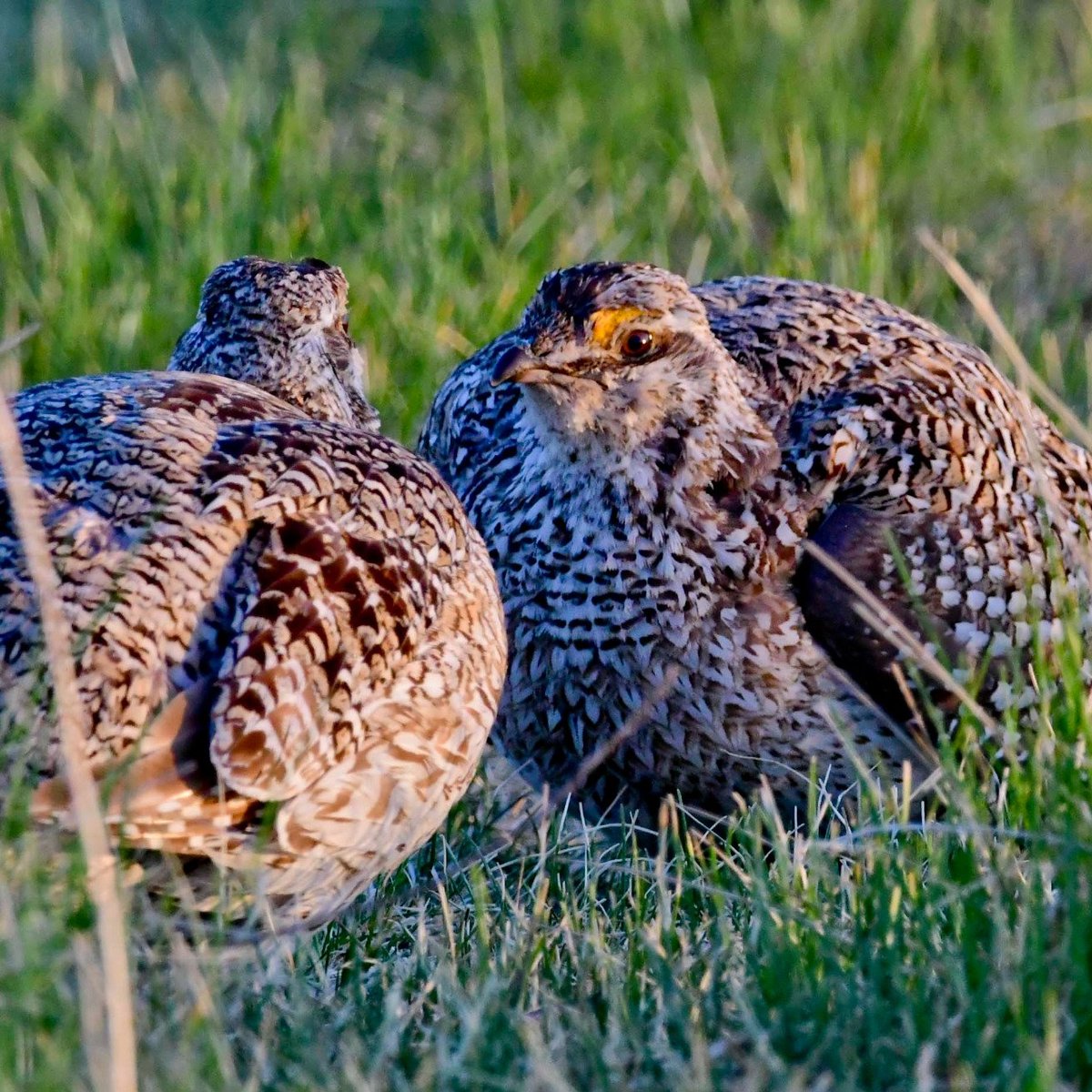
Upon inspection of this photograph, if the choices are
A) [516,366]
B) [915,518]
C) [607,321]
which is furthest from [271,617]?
[915,518]

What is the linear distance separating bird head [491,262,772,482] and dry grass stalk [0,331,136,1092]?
1.52 meters

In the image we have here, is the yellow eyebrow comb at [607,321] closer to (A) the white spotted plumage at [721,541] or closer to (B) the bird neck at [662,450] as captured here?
(A) the white spotted plumage at [721,541]

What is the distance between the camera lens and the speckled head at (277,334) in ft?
17.5

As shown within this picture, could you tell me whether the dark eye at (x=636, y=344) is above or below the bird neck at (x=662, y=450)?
above

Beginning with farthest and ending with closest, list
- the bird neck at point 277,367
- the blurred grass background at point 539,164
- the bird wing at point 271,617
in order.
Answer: the blurred grass background at point 539,164, the bird neck at point 277,367, the bird wing at point 271,617

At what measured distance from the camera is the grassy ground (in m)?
3.17

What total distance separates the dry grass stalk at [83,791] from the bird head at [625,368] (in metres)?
1.52

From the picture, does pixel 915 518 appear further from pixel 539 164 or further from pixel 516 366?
pixel 539 164

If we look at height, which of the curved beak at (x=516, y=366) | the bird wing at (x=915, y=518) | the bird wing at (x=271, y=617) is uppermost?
the curved beak at (x=516, y=366)

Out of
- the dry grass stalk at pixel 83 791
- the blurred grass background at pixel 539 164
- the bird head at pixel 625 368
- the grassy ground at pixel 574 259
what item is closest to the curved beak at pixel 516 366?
the bird head at pixel 625 368

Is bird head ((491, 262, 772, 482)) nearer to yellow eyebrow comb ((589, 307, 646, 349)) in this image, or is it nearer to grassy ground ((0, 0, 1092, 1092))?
Answer: yellow eyebrow comb ((589, 307, 646, 349))

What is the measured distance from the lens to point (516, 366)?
471 centimetres

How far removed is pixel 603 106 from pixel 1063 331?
2147 mm

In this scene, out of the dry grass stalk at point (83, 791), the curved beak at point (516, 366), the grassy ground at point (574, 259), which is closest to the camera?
the dry grass stalk at point (83, 791)
